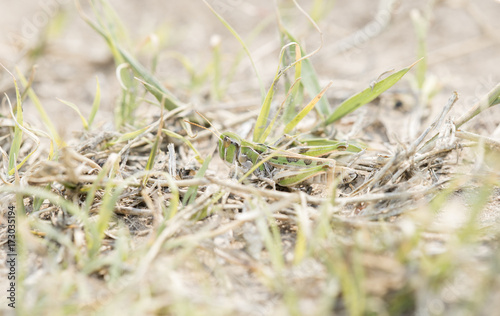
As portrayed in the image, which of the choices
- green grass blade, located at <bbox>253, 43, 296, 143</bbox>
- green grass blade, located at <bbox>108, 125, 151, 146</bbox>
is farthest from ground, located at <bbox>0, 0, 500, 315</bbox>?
green grass blade, located at <bbox>253, 43, 296, 143</bbox>

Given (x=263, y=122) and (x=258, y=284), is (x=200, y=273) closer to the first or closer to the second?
(x=258, y=284)

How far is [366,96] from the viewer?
4.19 feet

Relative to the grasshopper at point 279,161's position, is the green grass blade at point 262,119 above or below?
above

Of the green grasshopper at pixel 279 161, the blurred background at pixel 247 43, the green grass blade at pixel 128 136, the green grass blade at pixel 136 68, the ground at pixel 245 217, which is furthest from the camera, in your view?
the blurred background at pixel 247 43

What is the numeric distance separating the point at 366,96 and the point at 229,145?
45 cm

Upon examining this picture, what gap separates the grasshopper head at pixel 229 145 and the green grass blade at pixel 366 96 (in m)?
0.37

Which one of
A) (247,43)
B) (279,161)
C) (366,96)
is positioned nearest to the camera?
(279,161)

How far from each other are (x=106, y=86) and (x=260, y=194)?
134cm

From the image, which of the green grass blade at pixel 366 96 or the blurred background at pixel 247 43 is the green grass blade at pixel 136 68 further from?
the green grass blade at pixel 366 96

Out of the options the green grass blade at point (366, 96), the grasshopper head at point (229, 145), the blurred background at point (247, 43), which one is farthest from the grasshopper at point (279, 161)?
the blurred background at point (247, 43)

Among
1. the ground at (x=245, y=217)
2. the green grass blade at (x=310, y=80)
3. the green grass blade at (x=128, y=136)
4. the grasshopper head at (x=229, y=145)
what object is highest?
the green grass blade at (x=310, y=80)

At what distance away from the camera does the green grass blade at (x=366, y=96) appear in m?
1.20

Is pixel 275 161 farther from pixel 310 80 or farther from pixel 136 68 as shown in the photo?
pixel 136 68

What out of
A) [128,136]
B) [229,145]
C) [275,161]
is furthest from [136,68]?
[275,161]
